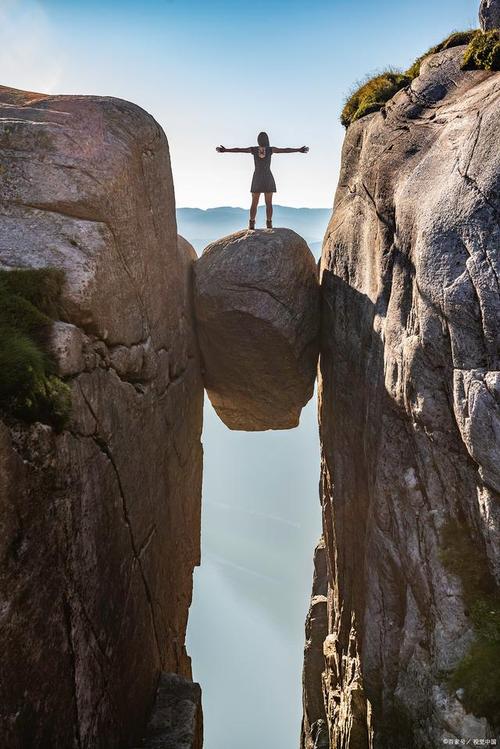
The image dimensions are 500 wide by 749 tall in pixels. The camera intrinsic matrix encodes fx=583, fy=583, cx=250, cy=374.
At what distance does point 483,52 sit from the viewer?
12586mm

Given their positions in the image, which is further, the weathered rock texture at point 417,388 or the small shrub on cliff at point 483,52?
the small shrub on cliff at point 483,52

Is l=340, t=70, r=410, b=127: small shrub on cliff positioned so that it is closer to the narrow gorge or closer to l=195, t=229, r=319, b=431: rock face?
the narrow gorge

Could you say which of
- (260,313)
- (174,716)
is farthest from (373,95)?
(174,716)

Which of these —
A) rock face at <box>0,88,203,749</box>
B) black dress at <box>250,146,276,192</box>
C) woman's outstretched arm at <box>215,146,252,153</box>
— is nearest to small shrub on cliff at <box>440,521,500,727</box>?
rock face at <box>0,88,203,749</box>

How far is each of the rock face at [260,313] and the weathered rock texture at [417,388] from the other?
4.42 ft

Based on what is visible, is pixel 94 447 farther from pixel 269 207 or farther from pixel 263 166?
pixel 263 166

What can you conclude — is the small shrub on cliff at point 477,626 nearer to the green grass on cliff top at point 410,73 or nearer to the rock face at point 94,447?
the rock face at point 94,447

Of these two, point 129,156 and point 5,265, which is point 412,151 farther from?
point 5,265

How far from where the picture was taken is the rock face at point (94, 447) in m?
8.05

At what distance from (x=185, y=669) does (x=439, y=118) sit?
17.0m

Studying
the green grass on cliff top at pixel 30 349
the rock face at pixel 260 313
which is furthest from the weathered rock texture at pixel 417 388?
the green grass on cliff top at pixel 30 349

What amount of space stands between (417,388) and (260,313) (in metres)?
6.49

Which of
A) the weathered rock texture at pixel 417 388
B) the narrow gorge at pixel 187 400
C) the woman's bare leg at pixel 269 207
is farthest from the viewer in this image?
the woman's bare leg at pixel 269 207

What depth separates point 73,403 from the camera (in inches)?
376
